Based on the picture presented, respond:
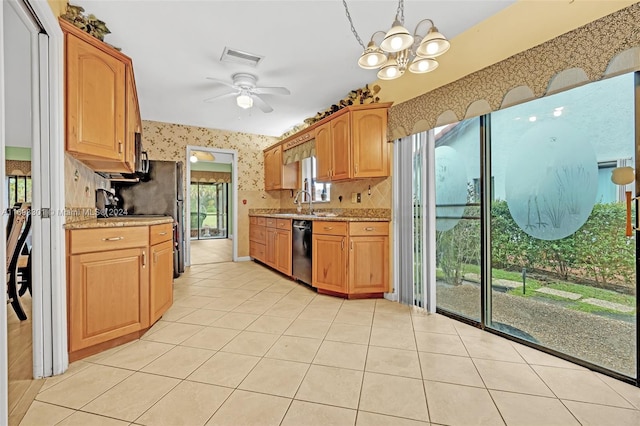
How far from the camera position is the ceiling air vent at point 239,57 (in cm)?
276

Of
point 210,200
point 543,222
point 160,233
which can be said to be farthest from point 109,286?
point 210,200

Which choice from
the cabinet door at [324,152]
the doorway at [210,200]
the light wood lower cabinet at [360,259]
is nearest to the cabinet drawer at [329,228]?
the light wood lower cabinet at [360,259]

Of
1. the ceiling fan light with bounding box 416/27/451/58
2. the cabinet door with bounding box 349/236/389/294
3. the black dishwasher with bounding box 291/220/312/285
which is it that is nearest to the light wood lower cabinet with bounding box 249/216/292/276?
the black dishwasher with bounding box 291/220/312/285

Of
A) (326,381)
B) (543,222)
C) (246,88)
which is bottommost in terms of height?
(326,381)

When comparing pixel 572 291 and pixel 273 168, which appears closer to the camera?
pixel 572 291

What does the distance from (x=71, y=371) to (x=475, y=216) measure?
9.90ft

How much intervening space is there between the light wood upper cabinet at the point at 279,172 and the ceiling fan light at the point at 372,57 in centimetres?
335

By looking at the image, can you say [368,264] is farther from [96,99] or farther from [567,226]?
[96,99]

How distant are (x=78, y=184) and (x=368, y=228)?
256 cm

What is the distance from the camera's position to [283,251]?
13.6ft

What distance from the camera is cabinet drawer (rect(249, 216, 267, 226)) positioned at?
4842 mm

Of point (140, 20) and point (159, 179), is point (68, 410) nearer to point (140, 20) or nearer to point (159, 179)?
point (140, 20)

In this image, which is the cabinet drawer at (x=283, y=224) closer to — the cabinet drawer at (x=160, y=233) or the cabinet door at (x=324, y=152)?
the cabinet door at (x=324, y=152)

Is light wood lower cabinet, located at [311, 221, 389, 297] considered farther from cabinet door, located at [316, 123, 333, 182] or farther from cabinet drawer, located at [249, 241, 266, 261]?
cabinet drawer, located at [249, 241, 266, 261]
